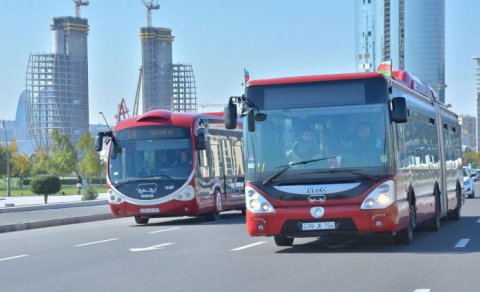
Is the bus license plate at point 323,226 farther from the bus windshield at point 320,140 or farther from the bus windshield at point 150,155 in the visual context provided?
the bus windshield at point 150,155

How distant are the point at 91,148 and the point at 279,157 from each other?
139947mm

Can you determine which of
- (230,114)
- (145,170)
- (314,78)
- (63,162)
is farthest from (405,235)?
(63,162)

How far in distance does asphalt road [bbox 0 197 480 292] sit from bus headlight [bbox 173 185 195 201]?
20.2ft

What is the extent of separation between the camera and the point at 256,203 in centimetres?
1570

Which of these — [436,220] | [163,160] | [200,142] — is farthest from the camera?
[200,142]

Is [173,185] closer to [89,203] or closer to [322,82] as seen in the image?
[322,82]

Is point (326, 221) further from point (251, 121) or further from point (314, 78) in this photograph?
point (314, 78)

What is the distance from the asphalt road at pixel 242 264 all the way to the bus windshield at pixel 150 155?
6526mm

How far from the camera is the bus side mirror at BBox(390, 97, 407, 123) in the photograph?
15516mm

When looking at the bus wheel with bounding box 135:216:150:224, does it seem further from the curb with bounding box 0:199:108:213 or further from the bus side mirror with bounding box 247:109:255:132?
the bus side mirror with bounding box 247:109:255:132

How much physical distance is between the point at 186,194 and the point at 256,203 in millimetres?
12066

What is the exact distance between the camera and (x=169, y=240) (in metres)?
20.2

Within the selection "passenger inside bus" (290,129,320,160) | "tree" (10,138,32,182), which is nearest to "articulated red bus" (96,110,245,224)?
"passenger inside bus" (290,129,320,160)

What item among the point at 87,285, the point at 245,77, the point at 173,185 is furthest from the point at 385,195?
the point at 173,185
